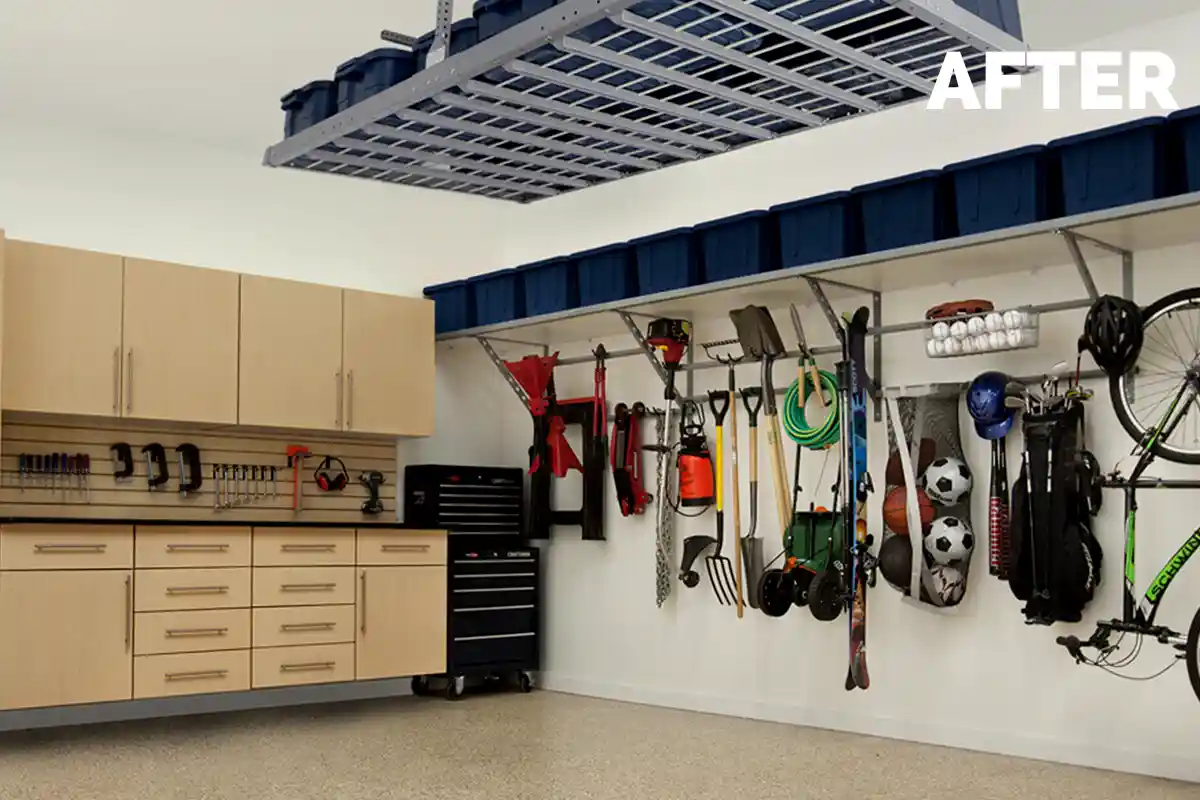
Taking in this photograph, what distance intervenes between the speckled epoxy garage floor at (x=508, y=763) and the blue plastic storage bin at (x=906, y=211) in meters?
2.05

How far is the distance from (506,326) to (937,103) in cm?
255

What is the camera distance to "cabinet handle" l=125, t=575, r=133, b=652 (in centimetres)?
→ 550

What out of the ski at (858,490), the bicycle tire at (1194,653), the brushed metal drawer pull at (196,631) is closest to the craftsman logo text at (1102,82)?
the ski at (858,490)

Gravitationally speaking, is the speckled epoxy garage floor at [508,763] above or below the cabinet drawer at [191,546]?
below

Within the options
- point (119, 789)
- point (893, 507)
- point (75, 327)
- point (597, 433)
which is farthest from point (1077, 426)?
point (75, 327)

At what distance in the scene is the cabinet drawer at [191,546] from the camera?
18.4 ft

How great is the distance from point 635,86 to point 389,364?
326 cm

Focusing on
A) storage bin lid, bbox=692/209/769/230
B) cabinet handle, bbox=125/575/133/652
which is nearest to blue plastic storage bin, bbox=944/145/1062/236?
storage bin lid, bbox=692/209/769/230

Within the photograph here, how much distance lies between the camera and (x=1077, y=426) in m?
4.92

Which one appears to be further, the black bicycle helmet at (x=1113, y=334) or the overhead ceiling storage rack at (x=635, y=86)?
the black bicycle helmet at (x=1113, y=334)

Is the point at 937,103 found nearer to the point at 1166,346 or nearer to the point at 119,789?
the point at 1166,346

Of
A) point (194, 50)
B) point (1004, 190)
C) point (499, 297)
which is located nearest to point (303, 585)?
point (499, 297)

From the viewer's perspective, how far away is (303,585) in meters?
Result: 6.15

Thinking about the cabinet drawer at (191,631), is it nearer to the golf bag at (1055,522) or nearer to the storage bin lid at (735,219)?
the storage bin lid at (735,219)
